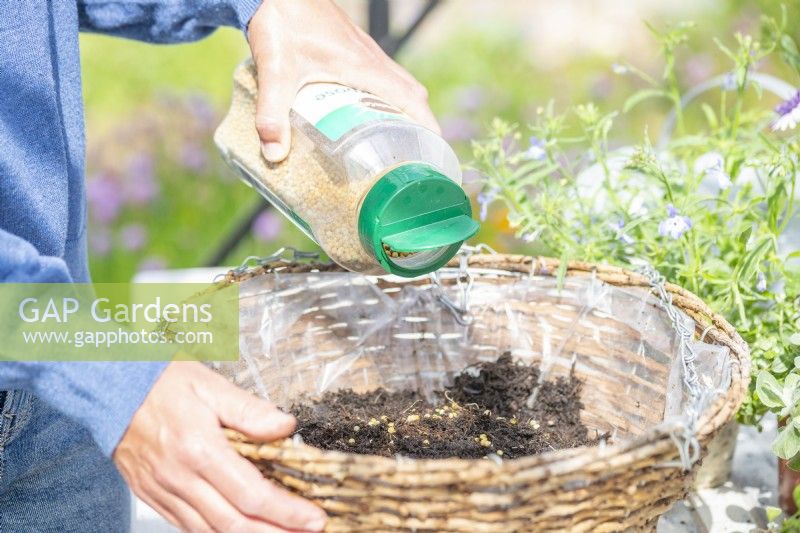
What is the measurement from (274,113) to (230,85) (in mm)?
2067

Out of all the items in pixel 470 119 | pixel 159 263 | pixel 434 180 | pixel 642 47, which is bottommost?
pixel 434 180

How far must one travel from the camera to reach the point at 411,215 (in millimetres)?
888

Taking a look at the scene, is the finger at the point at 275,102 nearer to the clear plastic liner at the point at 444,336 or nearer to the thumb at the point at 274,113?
the thumb at the point at 274,113

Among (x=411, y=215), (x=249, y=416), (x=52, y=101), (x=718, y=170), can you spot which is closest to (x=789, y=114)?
(x=718, y=170)

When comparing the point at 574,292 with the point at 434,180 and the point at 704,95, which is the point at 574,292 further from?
the point at 704,95

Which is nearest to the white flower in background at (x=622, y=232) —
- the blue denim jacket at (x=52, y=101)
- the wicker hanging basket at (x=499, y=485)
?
the wicker hanging basket at (x=499, y=485)

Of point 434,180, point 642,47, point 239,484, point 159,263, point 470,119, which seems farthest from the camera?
point 642,47

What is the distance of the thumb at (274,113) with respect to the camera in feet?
3.22

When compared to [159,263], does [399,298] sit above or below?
below

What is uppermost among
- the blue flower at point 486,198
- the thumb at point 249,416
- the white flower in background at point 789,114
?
the white flower in background at point 789,114

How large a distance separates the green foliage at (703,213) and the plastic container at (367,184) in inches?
8.3

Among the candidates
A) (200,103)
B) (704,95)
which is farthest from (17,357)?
(704,95)

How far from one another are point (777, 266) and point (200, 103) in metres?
2.17

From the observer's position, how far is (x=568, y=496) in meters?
0.68
